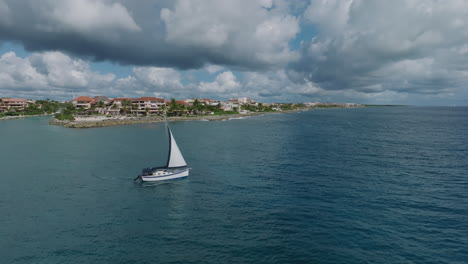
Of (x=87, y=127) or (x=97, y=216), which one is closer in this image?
(x=97, y=216)

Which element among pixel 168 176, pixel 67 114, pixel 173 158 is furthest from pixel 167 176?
pixel 67 114

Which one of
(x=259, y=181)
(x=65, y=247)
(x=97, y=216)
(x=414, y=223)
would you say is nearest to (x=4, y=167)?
(x=97, y=216)

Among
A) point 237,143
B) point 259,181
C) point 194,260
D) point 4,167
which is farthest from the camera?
point 237,143

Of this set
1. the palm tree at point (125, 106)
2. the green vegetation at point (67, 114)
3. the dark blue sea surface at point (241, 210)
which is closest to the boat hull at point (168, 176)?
the dark blue sea surface at point (241, 210)

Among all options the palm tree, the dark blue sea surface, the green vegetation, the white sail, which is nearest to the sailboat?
the white sail

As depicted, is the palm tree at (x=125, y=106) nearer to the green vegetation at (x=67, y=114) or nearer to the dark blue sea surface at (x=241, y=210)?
the green vegetation at (x=67, y=114)

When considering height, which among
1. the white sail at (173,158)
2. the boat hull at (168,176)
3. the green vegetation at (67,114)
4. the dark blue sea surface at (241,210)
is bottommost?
the dark blue sea surface at (241,210)

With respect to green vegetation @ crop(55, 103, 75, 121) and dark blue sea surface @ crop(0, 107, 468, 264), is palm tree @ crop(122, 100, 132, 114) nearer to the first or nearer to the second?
green vegetation @ crop(55, 103, 75, 121)

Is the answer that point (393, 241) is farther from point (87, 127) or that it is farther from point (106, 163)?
point (87, 127)
